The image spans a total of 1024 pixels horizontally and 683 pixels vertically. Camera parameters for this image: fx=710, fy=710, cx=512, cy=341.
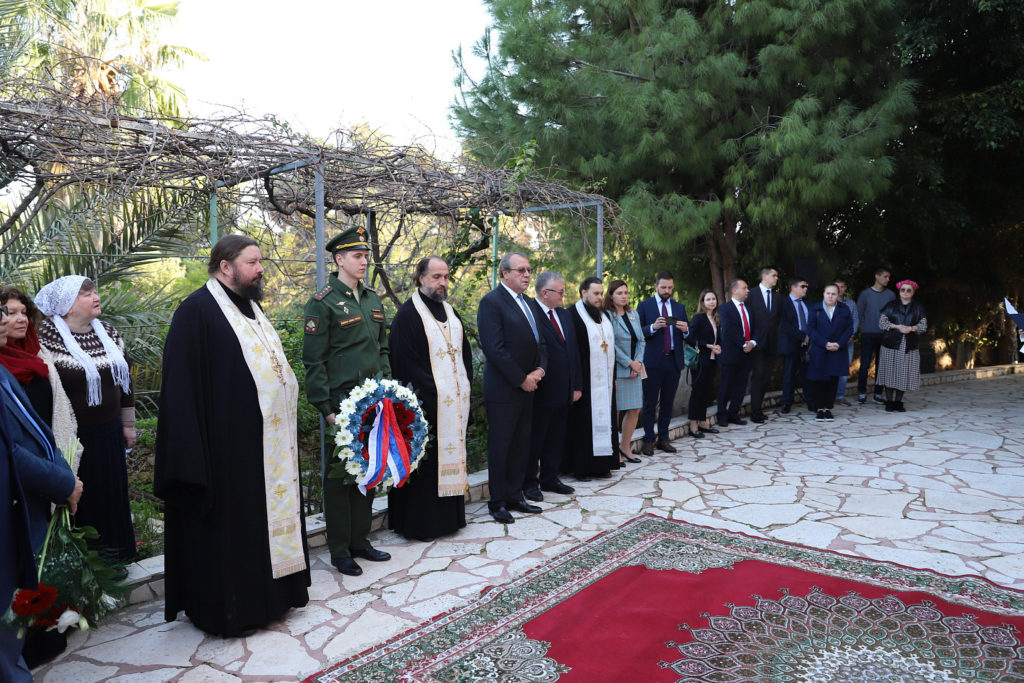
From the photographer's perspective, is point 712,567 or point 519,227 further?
point 519,227

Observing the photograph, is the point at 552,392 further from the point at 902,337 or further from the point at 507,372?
the point at 902,337

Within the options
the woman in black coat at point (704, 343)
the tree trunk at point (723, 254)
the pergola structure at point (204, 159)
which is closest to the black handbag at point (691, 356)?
the woman in black coat at point (704, 343)

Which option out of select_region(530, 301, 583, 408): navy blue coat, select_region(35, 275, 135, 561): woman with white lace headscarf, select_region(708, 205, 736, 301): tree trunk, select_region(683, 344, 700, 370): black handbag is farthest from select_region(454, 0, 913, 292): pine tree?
select_region(35, 275, 135, 561): woman with white lace headscarf

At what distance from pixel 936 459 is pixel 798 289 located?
309 centimetres

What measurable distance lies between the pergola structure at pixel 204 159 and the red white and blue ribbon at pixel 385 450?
1.19m

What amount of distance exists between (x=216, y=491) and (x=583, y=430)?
11.9ft

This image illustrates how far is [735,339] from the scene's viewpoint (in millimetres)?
8555

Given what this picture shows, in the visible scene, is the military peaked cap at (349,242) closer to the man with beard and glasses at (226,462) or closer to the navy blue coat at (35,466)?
the man with beard and glasses at (226,462)

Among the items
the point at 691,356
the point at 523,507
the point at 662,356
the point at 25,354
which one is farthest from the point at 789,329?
the point at 25,354

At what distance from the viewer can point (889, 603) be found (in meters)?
3.75

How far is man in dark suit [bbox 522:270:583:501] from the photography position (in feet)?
18.5

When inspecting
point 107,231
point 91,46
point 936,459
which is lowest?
point 936,459


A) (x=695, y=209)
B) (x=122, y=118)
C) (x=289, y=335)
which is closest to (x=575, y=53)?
(x=695, y=209)

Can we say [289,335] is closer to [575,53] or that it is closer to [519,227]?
[519,227]
